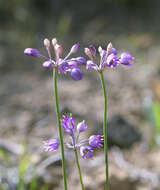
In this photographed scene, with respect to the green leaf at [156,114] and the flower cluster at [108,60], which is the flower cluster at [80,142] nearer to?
the flower cluster at [108,60]

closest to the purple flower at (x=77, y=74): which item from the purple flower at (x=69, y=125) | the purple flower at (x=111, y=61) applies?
the purple flower at (x=111, y=61)

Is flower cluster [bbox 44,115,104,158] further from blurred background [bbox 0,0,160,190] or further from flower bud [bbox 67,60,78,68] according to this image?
flower bud [bbox 67,60,78,68]

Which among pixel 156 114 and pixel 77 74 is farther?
pixel 156 114

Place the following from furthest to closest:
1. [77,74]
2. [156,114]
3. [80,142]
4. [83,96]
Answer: [83,96], [156,114], [80,142], [77,74]

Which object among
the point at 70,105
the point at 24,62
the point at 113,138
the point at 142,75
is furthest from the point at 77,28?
the point at 113,138

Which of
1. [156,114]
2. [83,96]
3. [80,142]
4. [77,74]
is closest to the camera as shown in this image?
[77,74]

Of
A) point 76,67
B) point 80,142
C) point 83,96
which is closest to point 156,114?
point 83,96

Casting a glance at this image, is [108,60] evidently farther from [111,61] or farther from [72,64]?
[72,64]

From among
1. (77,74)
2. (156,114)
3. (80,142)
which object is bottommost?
(156,114)
